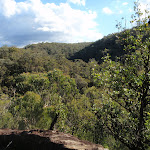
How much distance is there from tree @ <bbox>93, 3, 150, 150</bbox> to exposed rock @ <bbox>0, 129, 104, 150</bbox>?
2562 mm

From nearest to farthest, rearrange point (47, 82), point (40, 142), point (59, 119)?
point (40, 142) < point (59, 119) < point (47, 82)

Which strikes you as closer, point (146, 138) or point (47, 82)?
point (146, 138)

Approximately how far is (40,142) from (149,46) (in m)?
5.75

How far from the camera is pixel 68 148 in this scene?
170 inches

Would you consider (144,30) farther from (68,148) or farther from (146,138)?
(68,148)

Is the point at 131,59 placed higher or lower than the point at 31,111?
higher

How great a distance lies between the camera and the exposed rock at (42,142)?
4.44 m

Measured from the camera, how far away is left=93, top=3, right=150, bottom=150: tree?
6.11m

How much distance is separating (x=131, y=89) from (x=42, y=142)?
13.0 feet

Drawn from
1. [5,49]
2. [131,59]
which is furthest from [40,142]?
[5,49]

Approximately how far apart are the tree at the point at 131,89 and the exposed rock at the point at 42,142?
8.41 ft

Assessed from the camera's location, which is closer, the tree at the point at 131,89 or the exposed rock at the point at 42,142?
the exposed rock at the point at 42,142

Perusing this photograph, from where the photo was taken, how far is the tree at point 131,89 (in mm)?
6113

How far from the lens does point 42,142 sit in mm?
4809
